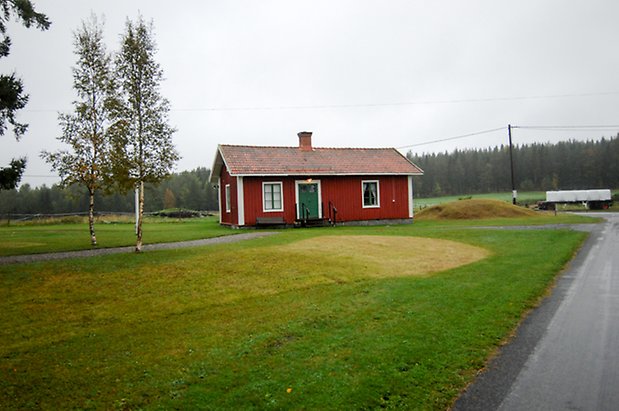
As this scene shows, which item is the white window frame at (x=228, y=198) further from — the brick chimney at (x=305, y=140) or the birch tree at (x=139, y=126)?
the birch tree at (x=139, y=126)

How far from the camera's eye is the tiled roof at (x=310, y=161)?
84.7 feet

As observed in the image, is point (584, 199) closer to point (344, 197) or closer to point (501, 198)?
point (501, 198)

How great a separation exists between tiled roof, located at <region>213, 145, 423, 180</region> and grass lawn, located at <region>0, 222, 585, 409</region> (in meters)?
13.1

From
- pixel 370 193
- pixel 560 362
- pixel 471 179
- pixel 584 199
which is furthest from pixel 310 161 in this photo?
pixel 471 179

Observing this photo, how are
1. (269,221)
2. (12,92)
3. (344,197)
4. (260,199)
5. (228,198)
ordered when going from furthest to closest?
(344,197) < (228,198) < (260,199) < (269,221) < (12,92)

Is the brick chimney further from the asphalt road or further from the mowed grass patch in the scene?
the asphalt road

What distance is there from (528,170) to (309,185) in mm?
89811

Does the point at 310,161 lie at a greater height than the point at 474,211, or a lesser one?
greater

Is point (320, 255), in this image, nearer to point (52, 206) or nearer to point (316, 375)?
point (316, 375)

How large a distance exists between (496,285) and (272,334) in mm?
5789

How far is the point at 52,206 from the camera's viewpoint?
279 feet

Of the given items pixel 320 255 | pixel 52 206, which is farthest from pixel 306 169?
pixel 52 206

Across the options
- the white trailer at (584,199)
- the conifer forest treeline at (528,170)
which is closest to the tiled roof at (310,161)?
the white trailer at (584,199)

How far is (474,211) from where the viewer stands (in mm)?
35594
